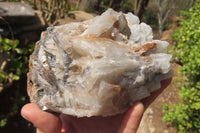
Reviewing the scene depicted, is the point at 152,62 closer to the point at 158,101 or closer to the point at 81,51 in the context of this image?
the point at 81,51

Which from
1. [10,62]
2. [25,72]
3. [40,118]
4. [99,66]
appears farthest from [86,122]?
[10,62]

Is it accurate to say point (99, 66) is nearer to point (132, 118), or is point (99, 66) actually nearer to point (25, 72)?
point (132, 118)

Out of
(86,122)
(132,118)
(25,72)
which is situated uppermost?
(132,118)

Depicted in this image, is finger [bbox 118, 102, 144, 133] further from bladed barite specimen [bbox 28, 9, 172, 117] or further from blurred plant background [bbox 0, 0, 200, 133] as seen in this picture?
blurred plant background [bbox 0, 0, 200, 133]

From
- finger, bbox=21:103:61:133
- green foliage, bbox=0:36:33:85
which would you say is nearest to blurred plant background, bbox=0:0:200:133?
green foliage, bbox=0:36:33:85

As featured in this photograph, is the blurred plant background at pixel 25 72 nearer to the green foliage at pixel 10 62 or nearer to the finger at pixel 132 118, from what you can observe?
the green foliage at pixel 10 62

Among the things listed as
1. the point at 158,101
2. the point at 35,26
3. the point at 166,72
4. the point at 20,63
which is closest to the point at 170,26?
the point at 158,101
